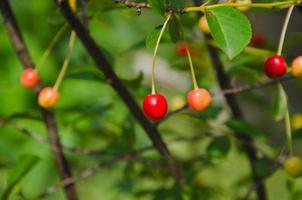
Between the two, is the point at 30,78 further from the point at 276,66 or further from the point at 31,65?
the point at 276,66

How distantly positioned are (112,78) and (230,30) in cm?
25

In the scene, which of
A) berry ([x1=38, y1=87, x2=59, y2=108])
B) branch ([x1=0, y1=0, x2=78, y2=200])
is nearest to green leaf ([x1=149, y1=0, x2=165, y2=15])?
berry ([x1=38, y1=87, x2=59, y2=108])

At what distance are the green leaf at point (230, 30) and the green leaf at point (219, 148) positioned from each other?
0.52 m

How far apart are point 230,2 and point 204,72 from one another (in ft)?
2.52

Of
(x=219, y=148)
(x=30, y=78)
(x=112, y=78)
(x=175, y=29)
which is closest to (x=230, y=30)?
(x=175, y=29)

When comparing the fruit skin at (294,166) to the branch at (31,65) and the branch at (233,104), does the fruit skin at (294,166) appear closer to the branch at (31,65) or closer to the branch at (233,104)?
the branch at (233,104)

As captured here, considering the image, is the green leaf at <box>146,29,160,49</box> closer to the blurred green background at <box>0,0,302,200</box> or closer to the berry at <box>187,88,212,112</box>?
the berry at <box>187,88,212,112</box>

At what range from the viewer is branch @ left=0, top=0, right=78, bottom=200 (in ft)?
3.38

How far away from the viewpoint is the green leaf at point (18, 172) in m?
0.93

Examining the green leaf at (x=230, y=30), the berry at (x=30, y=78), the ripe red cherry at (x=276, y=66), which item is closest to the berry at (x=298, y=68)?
the ripe red cherry at (x=276, y=66)

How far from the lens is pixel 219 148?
118 centimetres

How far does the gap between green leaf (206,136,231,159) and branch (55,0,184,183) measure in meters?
0.13

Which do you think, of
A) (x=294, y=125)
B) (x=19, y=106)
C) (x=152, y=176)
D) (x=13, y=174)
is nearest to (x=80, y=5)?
(x=13, y=174)

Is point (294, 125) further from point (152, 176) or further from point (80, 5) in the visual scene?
point (80, 5)
